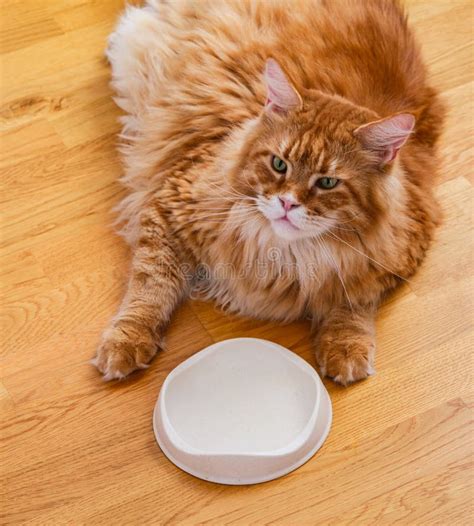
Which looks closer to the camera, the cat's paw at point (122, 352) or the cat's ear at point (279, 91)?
the cat's ear at point (279, 91)

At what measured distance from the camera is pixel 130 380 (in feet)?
6.53

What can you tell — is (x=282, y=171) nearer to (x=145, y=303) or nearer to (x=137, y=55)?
(x=145, y=303)

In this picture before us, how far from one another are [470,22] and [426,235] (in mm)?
1203

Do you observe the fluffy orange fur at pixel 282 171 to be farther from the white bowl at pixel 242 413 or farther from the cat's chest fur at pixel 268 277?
the white bowl at pixel 242 413

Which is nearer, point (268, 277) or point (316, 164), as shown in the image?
point (316, 164)

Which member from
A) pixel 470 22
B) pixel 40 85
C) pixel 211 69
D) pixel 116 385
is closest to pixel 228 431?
pixel 116 385

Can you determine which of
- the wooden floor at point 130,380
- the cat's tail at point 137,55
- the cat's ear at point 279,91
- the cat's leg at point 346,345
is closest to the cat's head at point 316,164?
the cat's ear at point 279,91

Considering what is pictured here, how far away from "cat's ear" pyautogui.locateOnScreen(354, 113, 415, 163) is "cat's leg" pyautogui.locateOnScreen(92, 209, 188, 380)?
631 millimetres

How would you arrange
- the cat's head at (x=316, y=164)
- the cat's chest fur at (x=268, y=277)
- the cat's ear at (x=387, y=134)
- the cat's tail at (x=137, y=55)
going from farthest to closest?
the cat's tail at (x=137, y=55), the cat's chest fur at (x=268, y=277), the cat's head at (x=316, y=164), the cat's ear at (x=387, y=134)

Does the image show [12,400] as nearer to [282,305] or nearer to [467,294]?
[282,305]

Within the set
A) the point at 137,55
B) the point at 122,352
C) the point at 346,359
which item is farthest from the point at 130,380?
the point at 137,55

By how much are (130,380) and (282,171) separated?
640mm

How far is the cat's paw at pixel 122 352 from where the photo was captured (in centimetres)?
195

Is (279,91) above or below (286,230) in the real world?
above
